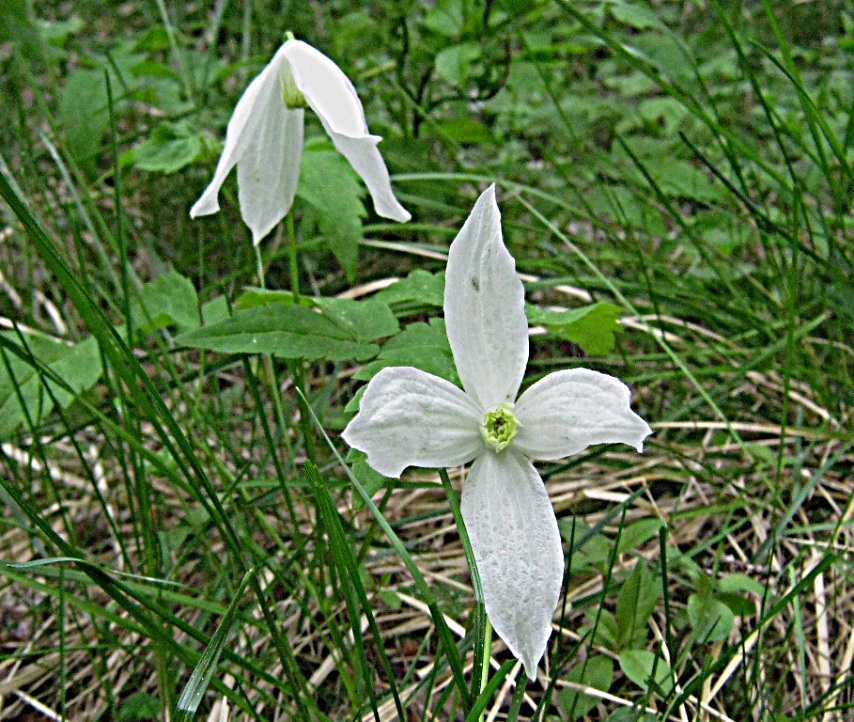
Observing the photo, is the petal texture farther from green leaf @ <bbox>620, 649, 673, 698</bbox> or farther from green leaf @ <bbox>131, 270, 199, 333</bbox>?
green leaf @ <bbox>620, 649, 673, 698</bbox>

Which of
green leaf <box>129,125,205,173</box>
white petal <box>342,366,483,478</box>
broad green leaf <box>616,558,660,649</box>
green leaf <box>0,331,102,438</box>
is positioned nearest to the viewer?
white petal <box>342,366,483,478</box>

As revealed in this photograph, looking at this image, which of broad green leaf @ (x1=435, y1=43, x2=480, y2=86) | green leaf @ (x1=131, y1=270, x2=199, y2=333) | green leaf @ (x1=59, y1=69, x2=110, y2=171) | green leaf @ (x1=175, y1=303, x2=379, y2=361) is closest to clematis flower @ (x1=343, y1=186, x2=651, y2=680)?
green leaf @ (x1=175, y1=303, x2=379, y2=361)

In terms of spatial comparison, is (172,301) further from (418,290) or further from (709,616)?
(709,616)

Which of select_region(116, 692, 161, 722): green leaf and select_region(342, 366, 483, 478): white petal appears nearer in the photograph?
select_region(342, 366, 483, 478): white petal

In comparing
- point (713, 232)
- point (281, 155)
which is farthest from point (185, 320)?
point (713, 232)

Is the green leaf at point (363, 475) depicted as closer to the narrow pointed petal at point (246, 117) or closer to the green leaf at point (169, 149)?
the narrow pointed petal at point (246, 117)

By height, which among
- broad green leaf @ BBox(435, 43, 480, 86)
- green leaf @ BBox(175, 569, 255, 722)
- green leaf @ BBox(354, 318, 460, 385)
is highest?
broad green leaf @ BBox(435, 43, 480, 86)

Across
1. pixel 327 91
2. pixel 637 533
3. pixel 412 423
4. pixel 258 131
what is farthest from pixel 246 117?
pixel 637 533

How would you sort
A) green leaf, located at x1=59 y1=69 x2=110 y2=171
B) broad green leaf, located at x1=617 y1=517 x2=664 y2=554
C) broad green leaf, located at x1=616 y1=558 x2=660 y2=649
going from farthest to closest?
green leaf, located at x1=59 y1=69 x2=110 y2=171 < broad green leaf, located at x1=617 y1=517 x2=664 y2=554 < broad green leaf, located at x1=616 y1=558 x2=660 y2=649
